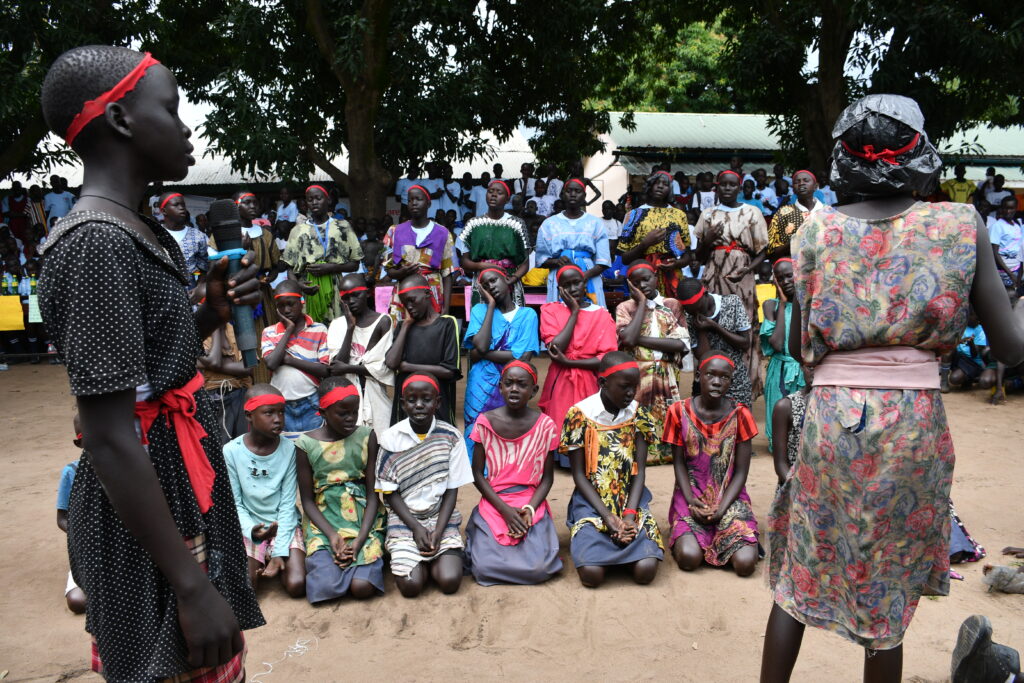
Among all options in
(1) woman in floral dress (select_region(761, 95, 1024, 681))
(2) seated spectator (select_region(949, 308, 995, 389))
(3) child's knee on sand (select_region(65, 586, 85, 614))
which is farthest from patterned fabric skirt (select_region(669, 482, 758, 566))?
(2) seated spectator (select_region(949, 308, 995, 389))

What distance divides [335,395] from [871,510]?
9.45 ft

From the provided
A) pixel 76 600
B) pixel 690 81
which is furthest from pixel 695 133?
pixel 76 600

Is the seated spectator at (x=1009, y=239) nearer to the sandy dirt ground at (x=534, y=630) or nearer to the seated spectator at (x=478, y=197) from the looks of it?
the sandy dirt ground at (x=534, y=630)

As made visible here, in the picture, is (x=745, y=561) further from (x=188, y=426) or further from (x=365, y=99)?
(x=365, y=99)

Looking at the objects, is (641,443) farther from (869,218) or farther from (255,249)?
(255,249)

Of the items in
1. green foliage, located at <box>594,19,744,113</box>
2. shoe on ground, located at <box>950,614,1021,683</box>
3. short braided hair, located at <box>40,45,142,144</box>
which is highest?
green foliage, located at <box>594,19,744,113</box>

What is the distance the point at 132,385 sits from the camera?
4.22 ft

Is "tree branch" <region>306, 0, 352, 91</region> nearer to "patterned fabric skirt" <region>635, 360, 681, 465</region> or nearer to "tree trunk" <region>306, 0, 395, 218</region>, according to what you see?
"tree trunk" <region>306, 0, 395, 218</region>

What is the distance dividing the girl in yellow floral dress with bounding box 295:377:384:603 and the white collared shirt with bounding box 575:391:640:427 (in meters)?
1.15

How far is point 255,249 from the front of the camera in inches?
268

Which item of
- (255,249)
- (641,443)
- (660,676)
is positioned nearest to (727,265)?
(641,443)

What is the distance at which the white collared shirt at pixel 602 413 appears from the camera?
4.38 meters

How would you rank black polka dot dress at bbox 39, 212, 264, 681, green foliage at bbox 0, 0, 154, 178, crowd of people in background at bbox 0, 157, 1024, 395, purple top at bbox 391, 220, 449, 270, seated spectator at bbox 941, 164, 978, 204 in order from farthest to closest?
seated spectator at bbox 941, 164, 978, 204 → green foliage at bbox 0, 0, 154, 178 → purple top at bbox 391, 220, 449, 270 → crowd of people in background at bbox 0, 157, 1024, 395 → black polka dot dress at bbox 39, 212, 264, 681

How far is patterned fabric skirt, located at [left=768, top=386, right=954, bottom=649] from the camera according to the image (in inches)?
73.7
